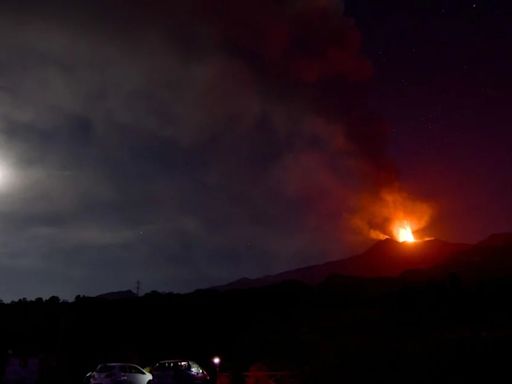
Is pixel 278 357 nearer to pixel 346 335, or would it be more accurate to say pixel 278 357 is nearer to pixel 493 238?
pixel 346 335

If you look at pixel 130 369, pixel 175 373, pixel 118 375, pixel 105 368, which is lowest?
pixel 175 373

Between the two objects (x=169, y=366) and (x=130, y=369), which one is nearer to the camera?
(x=130, y=369)

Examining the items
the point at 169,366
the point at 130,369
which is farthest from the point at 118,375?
the point at 169,366

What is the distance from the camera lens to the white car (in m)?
26.7

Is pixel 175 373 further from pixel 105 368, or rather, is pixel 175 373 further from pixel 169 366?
pixel 105 368

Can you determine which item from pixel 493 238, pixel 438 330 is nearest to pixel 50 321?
pixel 438 330

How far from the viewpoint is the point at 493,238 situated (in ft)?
486

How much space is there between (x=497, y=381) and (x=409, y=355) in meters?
4.72

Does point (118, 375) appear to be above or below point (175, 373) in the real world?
above

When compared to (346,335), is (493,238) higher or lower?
higher

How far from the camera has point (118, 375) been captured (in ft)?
88.5

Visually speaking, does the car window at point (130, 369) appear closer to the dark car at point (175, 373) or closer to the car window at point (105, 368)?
the car window at point (105, 368)

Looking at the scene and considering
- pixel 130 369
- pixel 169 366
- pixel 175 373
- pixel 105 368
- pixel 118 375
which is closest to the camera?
pixel 118 375

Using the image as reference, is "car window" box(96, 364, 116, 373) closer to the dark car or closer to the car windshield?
the dark car
